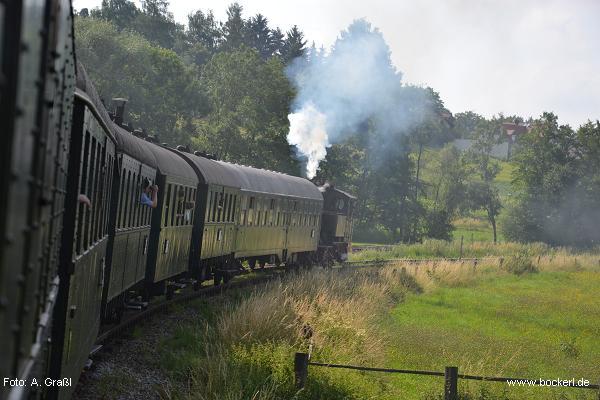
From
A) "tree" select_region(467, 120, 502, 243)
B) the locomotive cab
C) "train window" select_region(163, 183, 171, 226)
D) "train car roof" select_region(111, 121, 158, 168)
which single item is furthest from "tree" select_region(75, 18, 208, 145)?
"train car roof" select_region(111, 121, 158, 168)

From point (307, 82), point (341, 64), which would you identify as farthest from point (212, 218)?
point (341, 64)

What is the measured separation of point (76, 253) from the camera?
6.34 metres

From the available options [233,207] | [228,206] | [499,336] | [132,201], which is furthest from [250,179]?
[132,201]

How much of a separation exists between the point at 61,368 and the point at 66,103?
2.26 metres

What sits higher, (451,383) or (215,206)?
(215,206)

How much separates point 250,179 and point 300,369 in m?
15.3

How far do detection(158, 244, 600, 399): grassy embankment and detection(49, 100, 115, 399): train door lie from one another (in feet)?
9.13

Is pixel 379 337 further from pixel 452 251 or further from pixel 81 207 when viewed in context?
pixel 452 251

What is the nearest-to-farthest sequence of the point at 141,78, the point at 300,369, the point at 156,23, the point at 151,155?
1. the point at 300,369
2. the point at 151,155
3. the point at 141,78
4. the point at 156,23

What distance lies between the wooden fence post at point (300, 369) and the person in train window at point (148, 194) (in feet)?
11.6

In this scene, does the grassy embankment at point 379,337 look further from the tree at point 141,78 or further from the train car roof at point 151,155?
the tree at point 141,78

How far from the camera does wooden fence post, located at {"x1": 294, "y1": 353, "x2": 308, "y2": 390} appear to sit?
11.4m

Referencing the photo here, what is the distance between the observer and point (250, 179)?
2641 centimetres

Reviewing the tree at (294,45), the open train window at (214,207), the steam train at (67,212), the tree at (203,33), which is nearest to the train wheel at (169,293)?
the steam train at (67,212)
